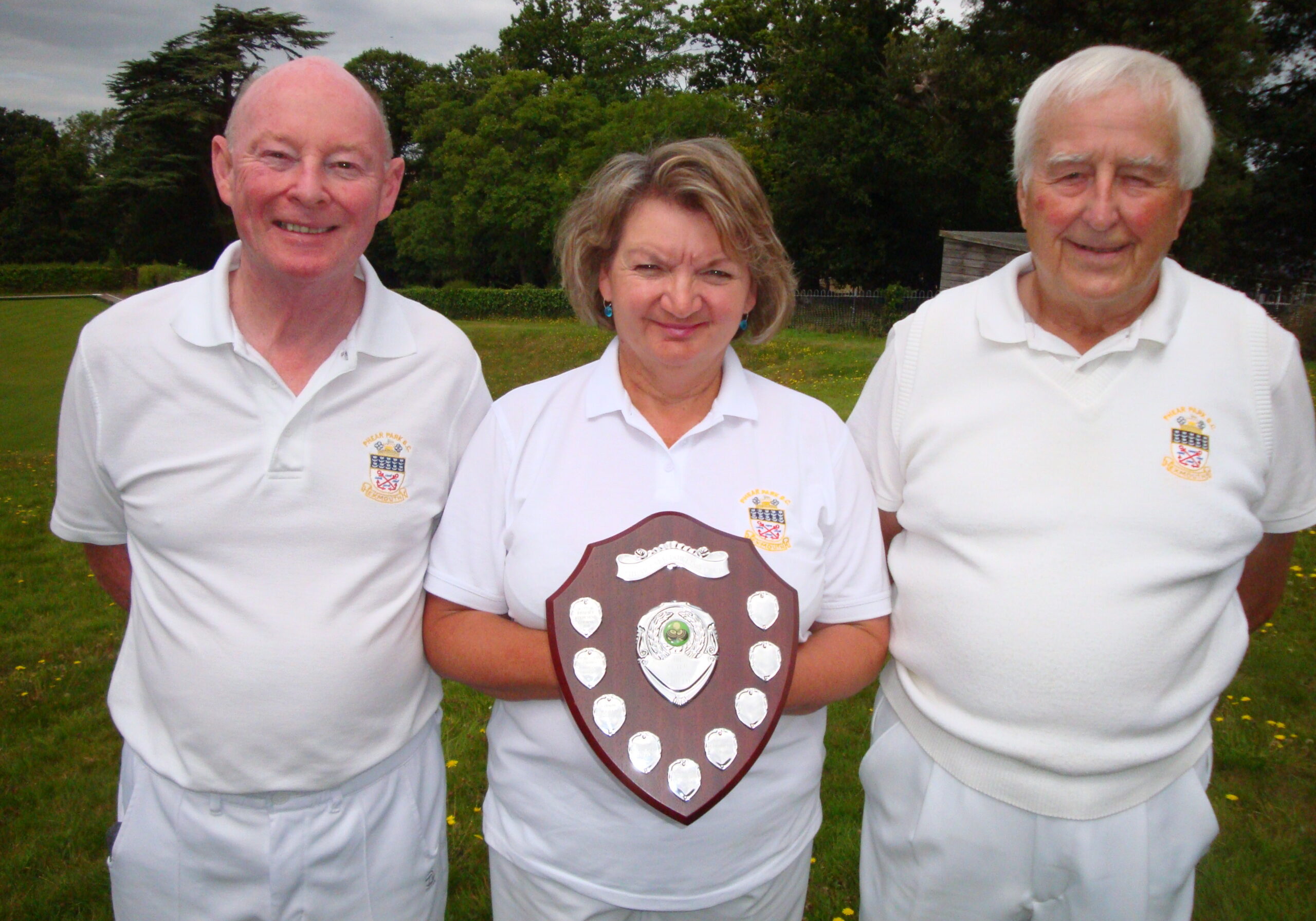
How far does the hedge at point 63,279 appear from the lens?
39594 millimetres

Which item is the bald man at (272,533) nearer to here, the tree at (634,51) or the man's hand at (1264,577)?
the man's hand at (1264,577)

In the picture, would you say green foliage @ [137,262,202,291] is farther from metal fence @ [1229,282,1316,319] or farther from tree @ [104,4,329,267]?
metal fence @ [1229,282,1316,319]

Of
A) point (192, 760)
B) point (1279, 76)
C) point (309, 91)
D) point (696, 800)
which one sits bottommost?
point (192, 760)

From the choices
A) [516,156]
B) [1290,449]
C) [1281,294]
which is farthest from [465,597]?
[516,156]

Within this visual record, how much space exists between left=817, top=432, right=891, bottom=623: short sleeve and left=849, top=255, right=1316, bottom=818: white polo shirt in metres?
0.17

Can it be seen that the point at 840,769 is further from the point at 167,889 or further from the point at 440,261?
the point at 440,261

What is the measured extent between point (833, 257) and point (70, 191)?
43.0m

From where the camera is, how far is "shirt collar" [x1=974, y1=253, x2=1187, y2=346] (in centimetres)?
215

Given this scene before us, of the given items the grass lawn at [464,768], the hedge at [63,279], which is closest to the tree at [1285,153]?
the grass lawn at [464,768]

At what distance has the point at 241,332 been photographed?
7.16 ft

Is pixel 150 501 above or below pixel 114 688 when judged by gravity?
above

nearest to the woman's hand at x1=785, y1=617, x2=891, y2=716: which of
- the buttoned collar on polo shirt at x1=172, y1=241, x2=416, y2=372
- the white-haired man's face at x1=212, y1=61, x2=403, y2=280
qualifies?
the buttoned collar on polo shirt at x1=172, y1=241, x2=416, y2=372

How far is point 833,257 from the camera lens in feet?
105

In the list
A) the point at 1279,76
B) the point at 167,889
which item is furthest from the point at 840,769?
the point at 1279,76
